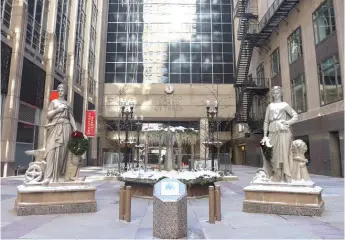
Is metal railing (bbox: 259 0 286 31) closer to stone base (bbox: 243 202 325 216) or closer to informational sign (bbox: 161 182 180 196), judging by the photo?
stone base (bbox: 243 202 325 216)

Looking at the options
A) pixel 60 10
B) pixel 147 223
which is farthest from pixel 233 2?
pixel 147 223

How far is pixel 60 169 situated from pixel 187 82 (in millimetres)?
37849

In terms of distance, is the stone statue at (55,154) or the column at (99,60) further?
the column at (99,60)

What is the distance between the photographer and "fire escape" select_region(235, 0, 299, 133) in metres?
28.9

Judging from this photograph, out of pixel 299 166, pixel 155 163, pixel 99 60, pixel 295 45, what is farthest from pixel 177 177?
pixel 99 60

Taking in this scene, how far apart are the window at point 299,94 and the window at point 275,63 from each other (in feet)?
13.7

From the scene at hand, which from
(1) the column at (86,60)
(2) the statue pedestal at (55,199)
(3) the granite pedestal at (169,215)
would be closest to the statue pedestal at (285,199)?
(3) the granite pedestal at (169,215)

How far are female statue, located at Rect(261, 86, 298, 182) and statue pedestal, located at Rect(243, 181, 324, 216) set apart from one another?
367mm

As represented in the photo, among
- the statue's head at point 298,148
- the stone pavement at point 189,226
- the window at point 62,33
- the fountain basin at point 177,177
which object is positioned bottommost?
the stone pavement at point 189,226

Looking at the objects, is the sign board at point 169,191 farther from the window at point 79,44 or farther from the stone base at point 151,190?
the window at point 79,44

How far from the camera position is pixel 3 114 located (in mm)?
19219

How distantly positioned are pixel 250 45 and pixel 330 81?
14.7m

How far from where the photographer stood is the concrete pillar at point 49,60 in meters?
24.6

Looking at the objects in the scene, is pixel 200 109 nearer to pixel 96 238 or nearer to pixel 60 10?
pixel 60 10
